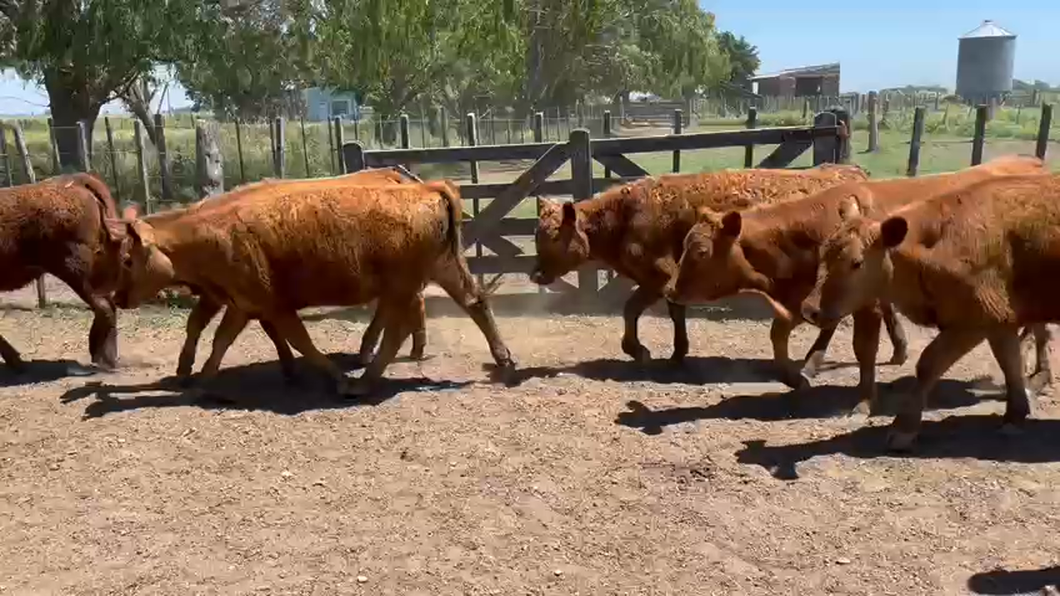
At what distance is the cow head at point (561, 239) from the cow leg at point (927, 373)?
3396 millimetres

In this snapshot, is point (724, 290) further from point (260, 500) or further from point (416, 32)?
point (416, 32)

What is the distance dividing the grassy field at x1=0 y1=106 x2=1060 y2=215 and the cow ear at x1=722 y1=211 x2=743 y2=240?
23.8 ft

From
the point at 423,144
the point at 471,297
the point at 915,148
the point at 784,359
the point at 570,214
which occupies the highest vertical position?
the point at 915,148

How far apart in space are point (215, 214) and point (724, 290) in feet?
13.5

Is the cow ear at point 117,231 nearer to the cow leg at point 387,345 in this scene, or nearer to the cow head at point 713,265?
the cow leg at point 387,345

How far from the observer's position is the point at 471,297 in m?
8.05

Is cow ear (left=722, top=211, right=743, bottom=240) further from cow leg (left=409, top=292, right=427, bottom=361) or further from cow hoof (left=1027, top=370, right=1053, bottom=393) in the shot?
cow leg (left=409, top=292, right=427, bottom=361)

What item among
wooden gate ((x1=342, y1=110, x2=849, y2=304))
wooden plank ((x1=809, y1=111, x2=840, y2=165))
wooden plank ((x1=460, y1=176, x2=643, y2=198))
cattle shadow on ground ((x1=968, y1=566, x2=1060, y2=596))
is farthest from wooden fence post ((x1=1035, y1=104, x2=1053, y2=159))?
cattle shadow on ground ((x1=968, y1=566, x2=1060, y2=596))

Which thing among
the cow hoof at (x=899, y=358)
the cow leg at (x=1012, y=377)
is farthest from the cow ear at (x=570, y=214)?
the cow leg at (x=1012, y=377)

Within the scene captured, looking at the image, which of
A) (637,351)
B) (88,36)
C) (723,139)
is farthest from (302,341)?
(88,36)

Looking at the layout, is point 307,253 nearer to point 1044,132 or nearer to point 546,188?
→ point 546,188

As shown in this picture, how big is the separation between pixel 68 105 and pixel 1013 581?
2073 centimetres

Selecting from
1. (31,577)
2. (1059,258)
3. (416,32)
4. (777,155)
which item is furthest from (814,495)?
(416,32)

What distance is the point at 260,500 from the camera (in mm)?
5562
